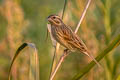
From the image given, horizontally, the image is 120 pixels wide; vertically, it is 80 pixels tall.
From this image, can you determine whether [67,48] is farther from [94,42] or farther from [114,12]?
[114,12]

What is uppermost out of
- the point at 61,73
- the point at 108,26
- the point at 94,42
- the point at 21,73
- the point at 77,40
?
the point at 77,40

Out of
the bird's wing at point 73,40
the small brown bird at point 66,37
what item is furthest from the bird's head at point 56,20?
the bird's wing at point 73,40

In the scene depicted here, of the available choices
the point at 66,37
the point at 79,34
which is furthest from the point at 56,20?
the point at 79,34

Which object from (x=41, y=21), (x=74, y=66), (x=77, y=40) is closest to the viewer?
(x=77, y=40)

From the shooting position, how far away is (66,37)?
2.59m

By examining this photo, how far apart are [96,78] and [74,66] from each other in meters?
1.21

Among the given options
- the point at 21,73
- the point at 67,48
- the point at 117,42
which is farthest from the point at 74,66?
the point at 117,42

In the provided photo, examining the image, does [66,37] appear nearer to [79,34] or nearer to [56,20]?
[56,20]

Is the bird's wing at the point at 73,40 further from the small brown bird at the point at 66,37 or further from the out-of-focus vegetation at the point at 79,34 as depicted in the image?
the out-of-focus vegetation at the point at 79,34

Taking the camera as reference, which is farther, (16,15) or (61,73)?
(61,73)

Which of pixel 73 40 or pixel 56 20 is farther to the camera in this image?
pixel 56 20

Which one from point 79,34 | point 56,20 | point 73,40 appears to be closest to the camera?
point 73,40

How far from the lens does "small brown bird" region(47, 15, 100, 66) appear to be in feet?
8.34

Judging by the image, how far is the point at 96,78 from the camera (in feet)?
11.3
